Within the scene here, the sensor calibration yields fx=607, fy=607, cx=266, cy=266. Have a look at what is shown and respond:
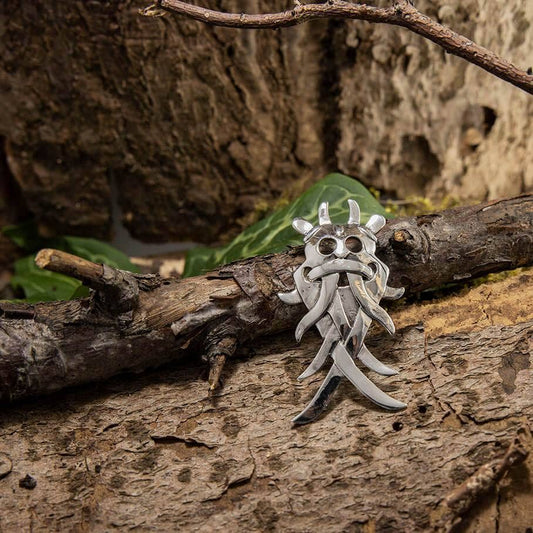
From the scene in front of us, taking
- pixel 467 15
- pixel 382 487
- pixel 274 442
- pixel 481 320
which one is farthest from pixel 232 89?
pixel 382 487

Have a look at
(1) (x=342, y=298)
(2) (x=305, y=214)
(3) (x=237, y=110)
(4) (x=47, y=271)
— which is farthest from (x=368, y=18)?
(4) (x=47, y=271)

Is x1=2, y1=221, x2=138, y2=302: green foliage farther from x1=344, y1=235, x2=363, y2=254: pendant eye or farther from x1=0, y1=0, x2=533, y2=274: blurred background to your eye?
x1=344, y1=235, x2=363, y2=254: pendant eye

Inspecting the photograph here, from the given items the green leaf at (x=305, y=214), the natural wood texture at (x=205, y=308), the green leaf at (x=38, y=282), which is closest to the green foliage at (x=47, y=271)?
the green leaf at (x=38, y=282)

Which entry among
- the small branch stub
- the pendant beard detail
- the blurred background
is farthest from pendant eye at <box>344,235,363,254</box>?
the blurred background

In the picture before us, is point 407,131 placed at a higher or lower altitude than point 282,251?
higher

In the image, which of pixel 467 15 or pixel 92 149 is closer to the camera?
pixel 467 15

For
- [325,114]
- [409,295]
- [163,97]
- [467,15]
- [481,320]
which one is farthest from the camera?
[325,114]

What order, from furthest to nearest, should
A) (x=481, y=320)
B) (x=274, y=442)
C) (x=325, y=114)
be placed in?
1. (x=325, y=114)
2. (x=481, y=320)
3. (x=274, y=442)

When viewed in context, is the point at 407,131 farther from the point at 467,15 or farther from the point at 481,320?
the point at 481,320
